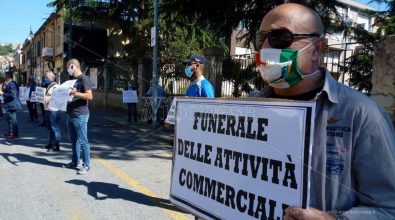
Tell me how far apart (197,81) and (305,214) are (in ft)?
13.0

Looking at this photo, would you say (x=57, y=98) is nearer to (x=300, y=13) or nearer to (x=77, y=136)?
(x=77, y=136)

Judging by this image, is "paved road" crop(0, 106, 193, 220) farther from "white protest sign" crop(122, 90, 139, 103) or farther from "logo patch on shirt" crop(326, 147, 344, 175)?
"white protest sign" crop(122, 90, 139, 103)

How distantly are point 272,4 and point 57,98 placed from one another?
5220 mm

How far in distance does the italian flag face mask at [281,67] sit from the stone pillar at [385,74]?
4548 mm

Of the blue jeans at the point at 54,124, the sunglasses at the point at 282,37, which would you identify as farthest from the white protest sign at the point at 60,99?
the sunglasses at the point at 282,37

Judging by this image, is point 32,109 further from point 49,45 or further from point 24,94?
point 49,45

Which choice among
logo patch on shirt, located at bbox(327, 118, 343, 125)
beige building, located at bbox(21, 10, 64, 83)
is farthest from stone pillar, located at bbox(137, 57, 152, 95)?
logo patch on shirt, located at bbox(327, 118, 343, 125)

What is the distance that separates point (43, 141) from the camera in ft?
33.9

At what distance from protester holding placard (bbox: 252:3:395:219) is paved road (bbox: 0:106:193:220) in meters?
3.55

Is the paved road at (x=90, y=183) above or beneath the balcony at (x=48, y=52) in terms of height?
beneath

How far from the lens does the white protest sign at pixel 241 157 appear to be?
1.54m

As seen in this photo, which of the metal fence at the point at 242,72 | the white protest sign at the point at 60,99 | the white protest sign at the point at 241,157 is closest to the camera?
the white protest sign at the point at 241,157

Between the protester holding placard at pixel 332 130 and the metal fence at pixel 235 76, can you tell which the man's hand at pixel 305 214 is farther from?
the metal fence at pixel 235 76

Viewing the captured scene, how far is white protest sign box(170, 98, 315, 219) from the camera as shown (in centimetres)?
154
